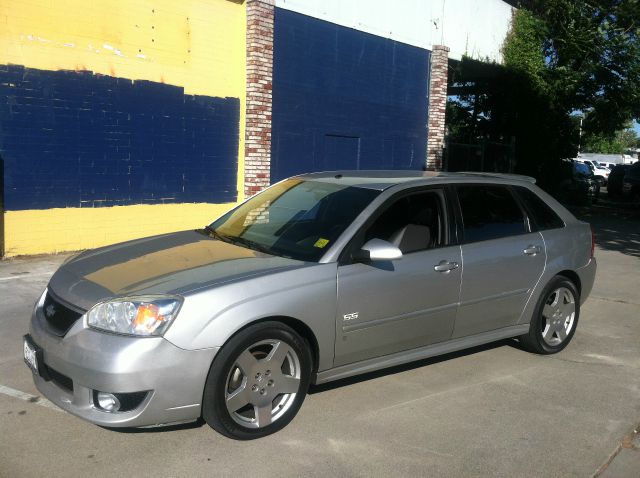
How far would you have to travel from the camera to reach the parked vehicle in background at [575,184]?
21.1 meters

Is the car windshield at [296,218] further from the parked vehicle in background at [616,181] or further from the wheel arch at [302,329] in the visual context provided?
the parked vehicle in background at [616,181]

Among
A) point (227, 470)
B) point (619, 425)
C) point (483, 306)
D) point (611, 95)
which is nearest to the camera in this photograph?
point (227, 470)

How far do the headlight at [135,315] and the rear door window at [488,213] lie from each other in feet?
8.01

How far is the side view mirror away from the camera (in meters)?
4.34

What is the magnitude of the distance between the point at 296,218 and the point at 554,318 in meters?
2.58

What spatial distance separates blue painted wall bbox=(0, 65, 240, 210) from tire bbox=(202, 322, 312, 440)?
6747 mm

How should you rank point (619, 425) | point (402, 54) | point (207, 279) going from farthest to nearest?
point (402, 54) → point (619, 425) → point (207, 279)

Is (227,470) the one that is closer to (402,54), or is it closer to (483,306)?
(483,306)

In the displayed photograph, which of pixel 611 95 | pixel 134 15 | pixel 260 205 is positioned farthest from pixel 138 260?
pixel 611 95

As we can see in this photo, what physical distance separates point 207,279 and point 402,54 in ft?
41.1

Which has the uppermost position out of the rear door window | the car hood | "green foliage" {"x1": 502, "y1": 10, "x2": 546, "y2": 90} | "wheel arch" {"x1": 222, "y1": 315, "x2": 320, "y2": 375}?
"green foliage" {"x1": 502, "y1": 10, "x2": 546, "y2": 90}

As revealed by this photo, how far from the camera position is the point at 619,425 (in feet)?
14.7

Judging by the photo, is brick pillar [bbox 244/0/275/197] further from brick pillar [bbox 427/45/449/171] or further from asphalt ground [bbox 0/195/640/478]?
asphalt ground [bbox 0/195/640/478]

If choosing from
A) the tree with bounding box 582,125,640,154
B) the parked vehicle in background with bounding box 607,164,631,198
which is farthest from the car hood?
the parked vehicle in background with bounding box 607,164,631,198
